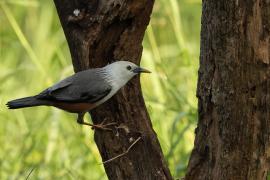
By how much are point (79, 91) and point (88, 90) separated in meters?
0.04

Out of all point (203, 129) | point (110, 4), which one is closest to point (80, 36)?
point (110, 4)

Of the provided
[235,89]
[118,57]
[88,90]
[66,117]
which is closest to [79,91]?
[88,90]

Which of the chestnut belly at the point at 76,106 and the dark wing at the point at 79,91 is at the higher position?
the dark wing at the point at 79,91

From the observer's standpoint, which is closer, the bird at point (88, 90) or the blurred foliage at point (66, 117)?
the bird at point (88, 90)

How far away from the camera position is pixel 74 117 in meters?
5.72

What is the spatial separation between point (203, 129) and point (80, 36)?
0.75 m

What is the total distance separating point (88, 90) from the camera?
13.0ft

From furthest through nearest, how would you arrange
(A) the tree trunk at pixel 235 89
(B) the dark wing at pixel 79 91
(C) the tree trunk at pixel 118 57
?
(B) the dark wing at pixel 79 91 < (C) the tree trunk at pixel 118 57 < (A) the tree trunk at pixel 235 89

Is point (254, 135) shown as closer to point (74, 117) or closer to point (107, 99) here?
point (107, 99)

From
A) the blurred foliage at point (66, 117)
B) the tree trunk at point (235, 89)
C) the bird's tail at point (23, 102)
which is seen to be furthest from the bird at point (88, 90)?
the blurred foliage at point (66, 117)

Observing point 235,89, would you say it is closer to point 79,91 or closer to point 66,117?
point 79,91

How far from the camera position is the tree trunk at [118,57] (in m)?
3.77

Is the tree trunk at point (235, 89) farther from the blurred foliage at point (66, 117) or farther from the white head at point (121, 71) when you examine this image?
the blurred foliage at point (66, 117)

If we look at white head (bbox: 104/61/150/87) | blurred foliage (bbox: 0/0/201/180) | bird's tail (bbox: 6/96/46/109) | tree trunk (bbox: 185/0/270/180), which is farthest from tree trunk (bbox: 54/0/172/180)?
blurred foliage (bbox: 0/0/201/180)
